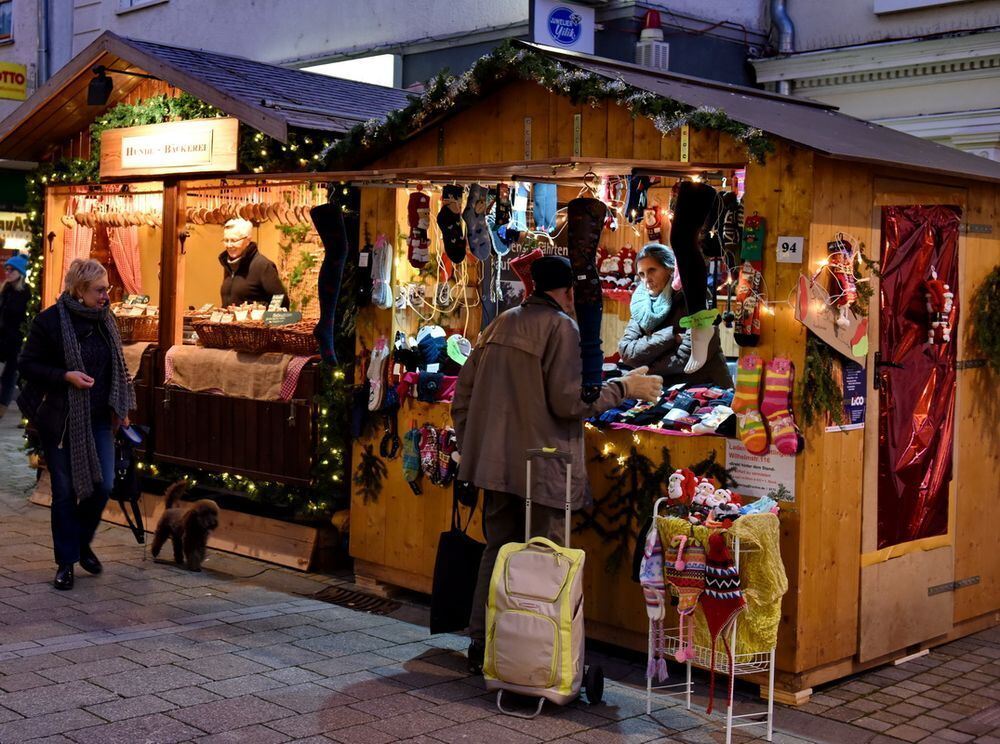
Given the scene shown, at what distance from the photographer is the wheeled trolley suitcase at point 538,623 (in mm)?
5988

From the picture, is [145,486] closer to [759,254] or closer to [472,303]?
[472,303]

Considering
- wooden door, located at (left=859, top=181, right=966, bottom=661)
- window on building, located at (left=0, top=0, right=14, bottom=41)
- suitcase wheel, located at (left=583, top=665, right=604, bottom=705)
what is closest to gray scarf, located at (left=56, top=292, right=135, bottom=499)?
suitcase wheel, located at (left=583, top=665, right=604, bottom=705)

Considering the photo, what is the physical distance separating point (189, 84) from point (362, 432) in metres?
3.10

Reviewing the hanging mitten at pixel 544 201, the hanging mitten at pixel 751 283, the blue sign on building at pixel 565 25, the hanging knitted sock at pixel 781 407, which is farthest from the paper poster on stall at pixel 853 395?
the blue sign on building at pixel 565 25

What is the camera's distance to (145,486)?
424 inches

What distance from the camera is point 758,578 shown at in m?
5.95

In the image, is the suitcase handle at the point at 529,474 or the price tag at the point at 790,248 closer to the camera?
the suitcase handle at the point at 529,474

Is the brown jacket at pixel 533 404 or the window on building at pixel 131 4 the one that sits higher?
the window on building at pixel 131 4

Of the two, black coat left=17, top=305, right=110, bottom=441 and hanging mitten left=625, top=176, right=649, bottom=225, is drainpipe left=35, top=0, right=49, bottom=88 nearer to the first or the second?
black coat left=17, top=305, right=110, bottom=441

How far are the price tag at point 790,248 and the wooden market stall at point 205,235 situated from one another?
357 cm

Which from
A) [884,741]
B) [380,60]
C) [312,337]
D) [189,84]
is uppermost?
[380,60]

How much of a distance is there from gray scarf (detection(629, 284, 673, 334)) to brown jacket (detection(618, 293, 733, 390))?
2 centimetres

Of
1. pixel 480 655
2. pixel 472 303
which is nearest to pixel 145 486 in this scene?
pixel 472 303

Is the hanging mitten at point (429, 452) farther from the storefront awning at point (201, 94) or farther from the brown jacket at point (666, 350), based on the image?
the storefront awning at point (201, 94)
